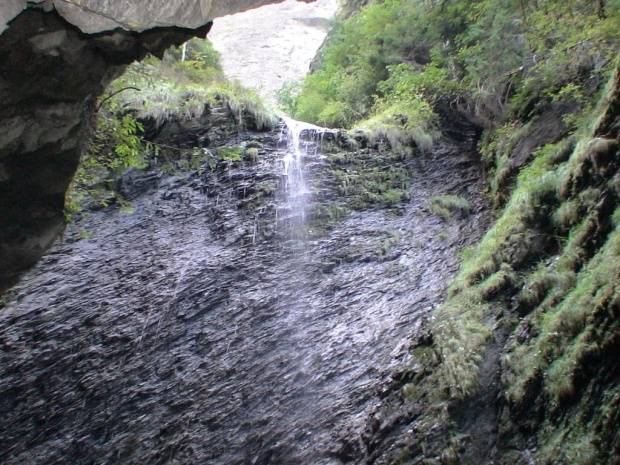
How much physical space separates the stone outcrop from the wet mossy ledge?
4.63 meters

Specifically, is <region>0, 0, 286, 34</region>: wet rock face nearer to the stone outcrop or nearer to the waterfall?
the stone outcrop

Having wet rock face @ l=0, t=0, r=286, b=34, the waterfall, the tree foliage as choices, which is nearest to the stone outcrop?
wet rock face @ l=0, t=0, r=286, b=34

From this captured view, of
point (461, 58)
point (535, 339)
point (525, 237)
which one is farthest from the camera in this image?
point (461, 58)

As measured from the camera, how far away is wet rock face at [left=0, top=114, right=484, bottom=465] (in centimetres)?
693

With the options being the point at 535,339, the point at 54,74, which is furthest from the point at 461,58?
the point at 54,74

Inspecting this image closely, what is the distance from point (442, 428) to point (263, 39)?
2747cm

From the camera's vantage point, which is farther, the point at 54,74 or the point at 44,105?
the point at 44,105

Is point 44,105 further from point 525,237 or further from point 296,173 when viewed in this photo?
point 525,237

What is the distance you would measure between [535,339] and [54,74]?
5.75 metres

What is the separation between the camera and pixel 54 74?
4.44 m

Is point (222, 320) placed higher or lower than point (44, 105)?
lower

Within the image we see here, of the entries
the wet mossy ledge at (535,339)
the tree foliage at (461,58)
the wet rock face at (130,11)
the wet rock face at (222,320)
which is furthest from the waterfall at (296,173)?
the wet rock face at (130,11)

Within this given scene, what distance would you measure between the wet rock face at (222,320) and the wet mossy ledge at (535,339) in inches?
29.6

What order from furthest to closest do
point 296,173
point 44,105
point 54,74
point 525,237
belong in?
point 296,173 → point 525,237 → point 44,105 → point 54,74
